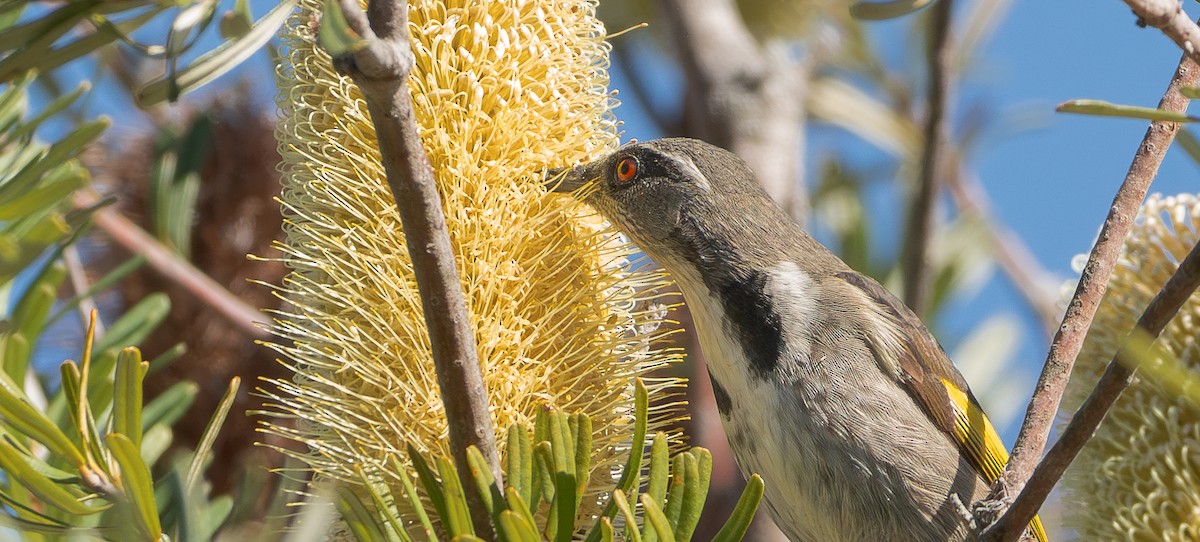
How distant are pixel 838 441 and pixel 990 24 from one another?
3215 millimetres

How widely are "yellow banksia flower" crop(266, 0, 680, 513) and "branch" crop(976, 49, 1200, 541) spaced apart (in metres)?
0.61

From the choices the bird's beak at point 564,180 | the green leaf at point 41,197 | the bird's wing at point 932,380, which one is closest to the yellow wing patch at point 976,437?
the bird's wing at point 932,380

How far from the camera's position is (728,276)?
2592mm

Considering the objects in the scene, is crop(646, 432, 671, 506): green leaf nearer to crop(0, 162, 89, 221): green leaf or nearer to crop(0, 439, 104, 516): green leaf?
crop(0, 439, 104, 516): green leaf

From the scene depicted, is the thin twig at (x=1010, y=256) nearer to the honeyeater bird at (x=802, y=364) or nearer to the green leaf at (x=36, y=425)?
the honeyeater bird at (x=802, y=364)

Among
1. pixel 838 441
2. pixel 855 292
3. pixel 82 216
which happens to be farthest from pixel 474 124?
pixel 855 292

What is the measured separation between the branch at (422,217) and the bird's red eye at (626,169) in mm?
1027

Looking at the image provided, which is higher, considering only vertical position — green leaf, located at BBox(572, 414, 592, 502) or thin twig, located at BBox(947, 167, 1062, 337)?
green leaf, located at BBox(572, 414, 592, 502)

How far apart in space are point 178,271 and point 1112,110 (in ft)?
8.54

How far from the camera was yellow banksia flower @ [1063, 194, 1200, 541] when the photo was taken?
8.26ft

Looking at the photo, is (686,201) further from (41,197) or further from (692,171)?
(41,197)

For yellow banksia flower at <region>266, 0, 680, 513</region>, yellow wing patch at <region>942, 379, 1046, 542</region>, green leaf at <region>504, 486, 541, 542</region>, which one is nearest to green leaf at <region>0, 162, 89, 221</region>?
yellow banksia flower at <region>266, 0, 680, 513</region>

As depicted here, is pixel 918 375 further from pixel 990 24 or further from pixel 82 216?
pixel 990 24

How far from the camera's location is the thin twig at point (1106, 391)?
50.8 inches
